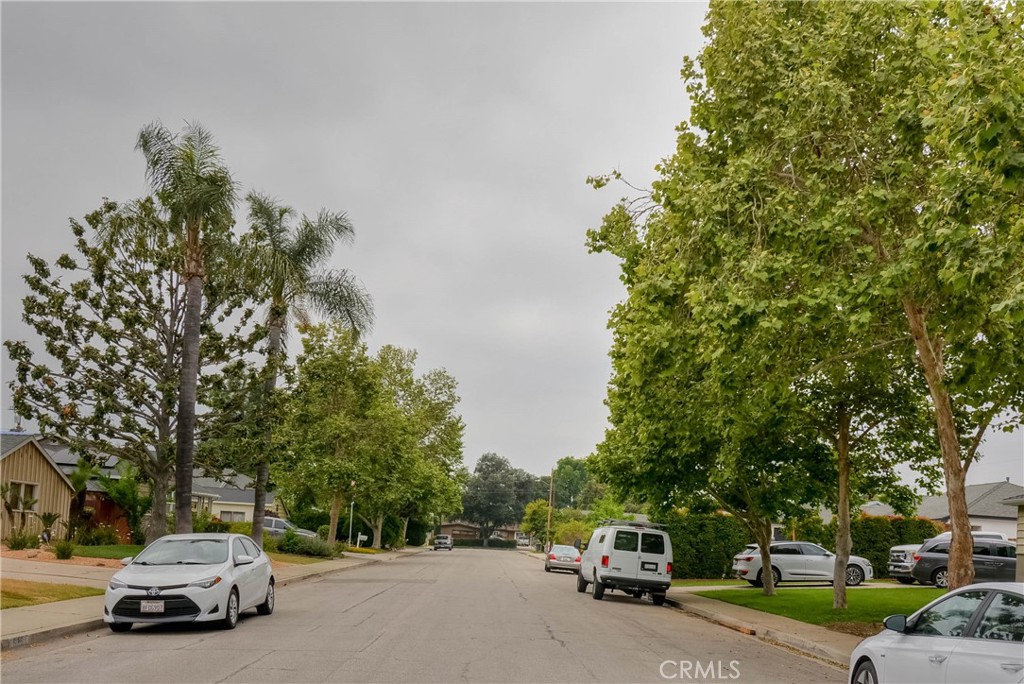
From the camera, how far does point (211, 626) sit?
14.7 metres

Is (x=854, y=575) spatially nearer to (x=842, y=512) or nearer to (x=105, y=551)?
(x=842, y=512)

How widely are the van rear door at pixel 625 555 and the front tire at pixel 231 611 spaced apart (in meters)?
12.5

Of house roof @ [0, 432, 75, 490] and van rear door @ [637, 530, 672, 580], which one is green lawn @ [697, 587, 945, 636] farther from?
house roof @ [0, 432, 75, 490]

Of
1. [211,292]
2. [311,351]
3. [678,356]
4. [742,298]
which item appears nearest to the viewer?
[742,298]

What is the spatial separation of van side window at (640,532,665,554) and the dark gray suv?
10293mm

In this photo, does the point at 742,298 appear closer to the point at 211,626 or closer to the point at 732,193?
the point at 732,193

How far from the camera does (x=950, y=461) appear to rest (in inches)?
567

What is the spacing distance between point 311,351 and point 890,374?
27.2m

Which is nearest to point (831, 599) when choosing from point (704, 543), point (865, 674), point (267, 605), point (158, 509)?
point (704, 543)

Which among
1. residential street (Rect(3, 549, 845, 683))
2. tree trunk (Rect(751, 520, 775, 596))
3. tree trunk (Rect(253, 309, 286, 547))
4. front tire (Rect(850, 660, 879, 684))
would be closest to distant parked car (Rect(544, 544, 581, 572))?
tree trunk (Rect(253, 309, 286, 547))

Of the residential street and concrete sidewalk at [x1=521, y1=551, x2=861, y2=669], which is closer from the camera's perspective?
the residential street

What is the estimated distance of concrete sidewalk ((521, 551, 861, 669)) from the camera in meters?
14.8

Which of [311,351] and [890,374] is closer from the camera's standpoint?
[890,374]

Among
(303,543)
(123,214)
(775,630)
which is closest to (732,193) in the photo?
(775,630)
